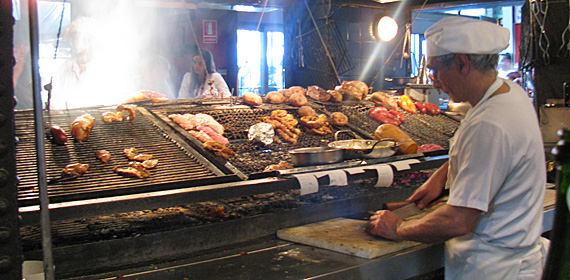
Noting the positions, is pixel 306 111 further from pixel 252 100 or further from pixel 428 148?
pixel 428 148

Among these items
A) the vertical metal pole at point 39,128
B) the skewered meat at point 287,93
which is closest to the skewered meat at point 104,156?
the vertical metal pole at point 39,128

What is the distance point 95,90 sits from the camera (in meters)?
7.34

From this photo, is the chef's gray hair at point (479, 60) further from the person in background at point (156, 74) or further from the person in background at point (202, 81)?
the person in background at point (156, 74)

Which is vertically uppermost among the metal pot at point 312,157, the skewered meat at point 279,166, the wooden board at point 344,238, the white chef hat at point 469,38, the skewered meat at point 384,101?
the white chef hat at point 469,38

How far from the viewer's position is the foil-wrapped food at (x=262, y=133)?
3586 millimetres

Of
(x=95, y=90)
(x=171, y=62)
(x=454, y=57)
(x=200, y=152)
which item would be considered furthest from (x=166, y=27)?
(x=454, y=57)

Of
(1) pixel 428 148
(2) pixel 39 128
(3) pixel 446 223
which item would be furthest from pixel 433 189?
(2) pixel 39 128

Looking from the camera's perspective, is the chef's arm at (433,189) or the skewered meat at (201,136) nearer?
the chef's arm at (433,189)

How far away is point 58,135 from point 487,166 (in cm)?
259

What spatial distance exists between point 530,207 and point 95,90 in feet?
22.7

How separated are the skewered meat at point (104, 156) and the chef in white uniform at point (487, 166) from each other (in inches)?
73.5

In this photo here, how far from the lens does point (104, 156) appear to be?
2.82 m

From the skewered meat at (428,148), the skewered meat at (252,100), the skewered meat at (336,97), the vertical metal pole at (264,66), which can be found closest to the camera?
the skewered meat at (428,148)

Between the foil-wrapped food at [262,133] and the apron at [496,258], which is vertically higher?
the foil-wrapped food at [262,133]
